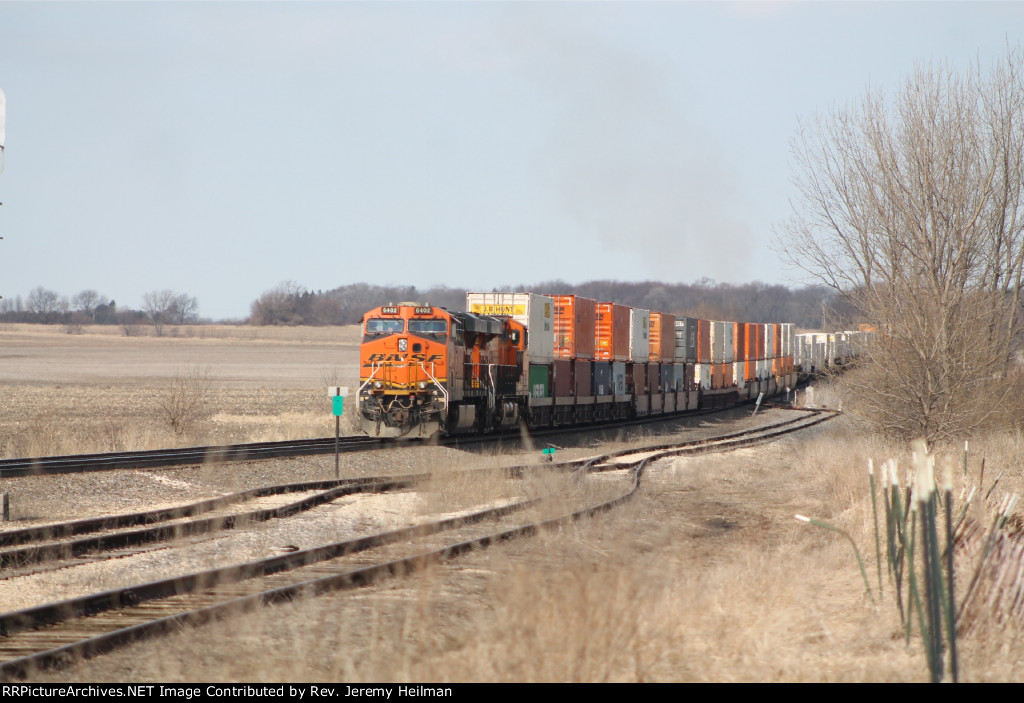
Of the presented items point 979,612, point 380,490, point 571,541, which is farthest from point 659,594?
point 380,490

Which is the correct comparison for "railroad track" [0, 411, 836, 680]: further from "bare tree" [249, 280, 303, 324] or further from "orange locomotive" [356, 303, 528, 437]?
"bare tree" [249, 280, 303, 324]

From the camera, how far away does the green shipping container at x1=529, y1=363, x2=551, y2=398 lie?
2886 centimetres

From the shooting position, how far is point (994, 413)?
67.6 ft

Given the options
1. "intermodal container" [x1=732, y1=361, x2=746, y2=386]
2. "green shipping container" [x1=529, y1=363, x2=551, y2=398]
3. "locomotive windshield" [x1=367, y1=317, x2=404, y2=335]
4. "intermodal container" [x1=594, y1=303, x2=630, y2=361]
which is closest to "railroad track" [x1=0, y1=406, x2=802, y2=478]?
"green shipping container" [x1=529, y1=363, x2=551, y2=398]

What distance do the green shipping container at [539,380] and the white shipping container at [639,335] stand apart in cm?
699

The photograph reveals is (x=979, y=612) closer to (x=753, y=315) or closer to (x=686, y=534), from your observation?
(x=686, y=534)

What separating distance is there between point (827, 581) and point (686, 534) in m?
→ 3.39

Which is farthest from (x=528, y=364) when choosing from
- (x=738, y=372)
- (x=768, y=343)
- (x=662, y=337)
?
(x=768, y=343)

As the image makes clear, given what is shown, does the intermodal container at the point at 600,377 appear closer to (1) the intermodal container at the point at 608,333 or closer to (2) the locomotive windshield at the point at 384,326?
(1) the intermodal container at the point at 608,333

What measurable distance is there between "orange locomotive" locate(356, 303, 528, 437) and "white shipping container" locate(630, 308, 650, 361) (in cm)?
1135

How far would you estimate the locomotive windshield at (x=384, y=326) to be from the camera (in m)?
24.3

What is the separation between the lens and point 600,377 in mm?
33719

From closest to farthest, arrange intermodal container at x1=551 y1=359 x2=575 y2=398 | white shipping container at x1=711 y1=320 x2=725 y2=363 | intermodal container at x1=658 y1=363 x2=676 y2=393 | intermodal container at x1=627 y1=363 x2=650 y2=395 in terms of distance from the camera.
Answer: intermodal container at x1=551 y1=359 x2=575 y2=398, intermodal container at x1=627 y1=363 x2=650 y2=395, intermodal container at x1=658 y1=363 x2=676 y2=393, white shipping container at x1=711 y1=320 x2=725 y2=363

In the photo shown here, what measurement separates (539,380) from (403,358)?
6526 mm
